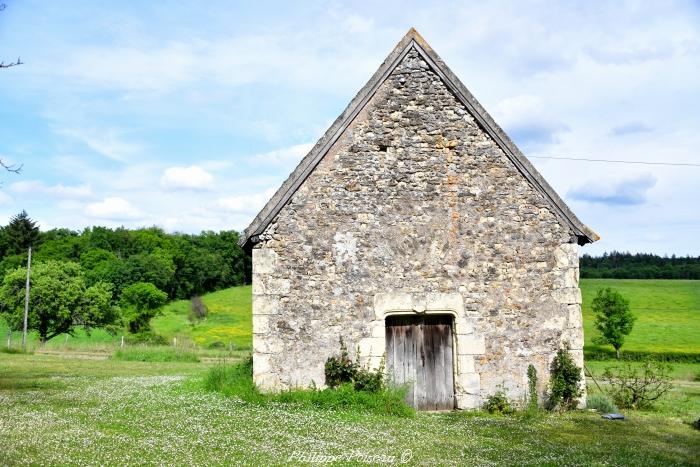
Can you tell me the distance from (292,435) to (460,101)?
7773 millimetres

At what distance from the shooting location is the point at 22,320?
141 feet

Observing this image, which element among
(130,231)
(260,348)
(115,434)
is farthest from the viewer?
(130,231)

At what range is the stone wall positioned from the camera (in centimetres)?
1197

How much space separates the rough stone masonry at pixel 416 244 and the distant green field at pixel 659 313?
33.1 meters

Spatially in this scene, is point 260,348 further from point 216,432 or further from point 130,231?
point 130,231

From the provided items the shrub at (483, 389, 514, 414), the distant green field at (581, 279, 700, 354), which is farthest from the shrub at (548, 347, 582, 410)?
the distant green field at (581, 279, 700, 354)

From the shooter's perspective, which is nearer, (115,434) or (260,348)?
(115,434)

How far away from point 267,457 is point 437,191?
6743 millimetres

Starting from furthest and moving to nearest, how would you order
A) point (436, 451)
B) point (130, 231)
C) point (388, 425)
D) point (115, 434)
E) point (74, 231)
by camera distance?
point (74, 231) < point (130, 231) < point (388, 425) < point (115, 434) < point (436, 451)

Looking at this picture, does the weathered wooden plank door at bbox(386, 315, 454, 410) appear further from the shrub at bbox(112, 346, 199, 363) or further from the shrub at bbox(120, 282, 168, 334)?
the shrub at bbox(120, 282, 168, 334)

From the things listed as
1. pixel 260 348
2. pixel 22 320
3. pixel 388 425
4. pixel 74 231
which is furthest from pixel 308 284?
pixel 74 231

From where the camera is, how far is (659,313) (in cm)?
5394

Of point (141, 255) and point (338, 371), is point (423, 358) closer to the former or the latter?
point (338, 371)

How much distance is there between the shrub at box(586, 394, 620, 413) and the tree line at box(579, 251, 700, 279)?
213ft
